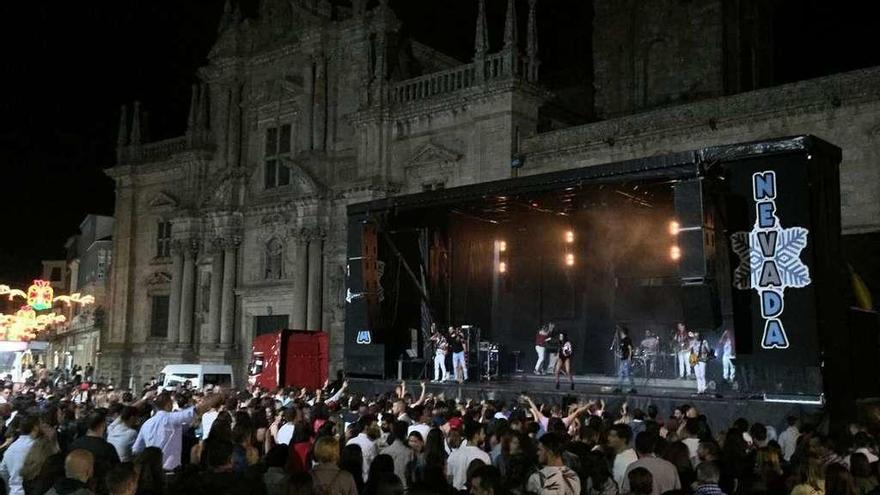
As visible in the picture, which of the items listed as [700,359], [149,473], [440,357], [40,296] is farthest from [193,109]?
[149,473]

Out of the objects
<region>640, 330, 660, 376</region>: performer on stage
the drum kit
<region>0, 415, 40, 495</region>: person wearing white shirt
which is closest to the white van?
the drum kit

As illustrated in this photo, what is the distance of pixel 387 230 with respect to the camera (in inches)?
980

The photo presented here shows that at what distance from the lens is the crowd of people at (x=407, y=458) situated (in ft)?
21.6

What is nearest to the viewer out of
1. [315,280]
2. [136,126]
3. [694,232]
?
[694,232]

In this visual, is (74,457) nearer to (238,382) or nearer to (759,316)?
(759,316)

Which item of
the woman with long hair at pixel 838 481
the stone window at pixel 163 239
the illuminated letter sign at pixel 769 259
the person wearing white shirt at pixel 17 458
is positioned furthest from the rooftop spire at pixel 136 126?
the woman with long hair at pixel 838 481

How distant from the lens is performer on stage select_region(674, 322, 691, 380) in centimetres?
2142

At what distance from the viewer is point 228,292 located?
36.1m

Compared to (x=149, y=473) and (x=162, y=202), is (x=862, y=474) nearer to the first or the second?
(x=149, y=473)

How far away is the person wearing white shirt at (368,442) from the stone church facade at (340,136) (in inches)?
661

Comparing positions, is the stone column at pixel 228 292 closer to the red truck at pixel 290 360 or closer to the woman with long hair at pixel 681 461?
the red truck at pixel 290 360

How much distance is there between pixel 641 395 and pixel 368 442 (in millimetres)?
9682

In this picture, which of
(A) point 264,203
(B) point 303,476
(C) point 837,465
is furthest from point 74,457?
(A) point 264,203

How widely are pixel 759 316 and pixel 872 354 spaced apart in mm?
3541
